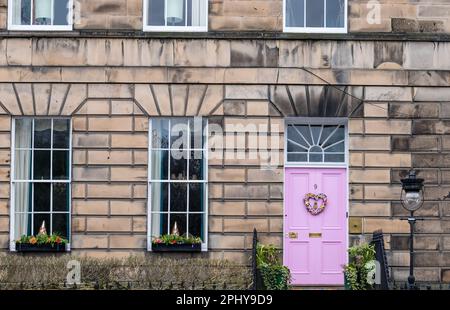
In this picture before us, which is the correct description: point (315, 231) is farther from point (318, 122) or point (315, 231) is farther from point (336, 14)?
point (336, 14)

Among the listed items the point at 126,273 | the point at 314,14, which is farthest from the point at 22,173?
the point at 314,14

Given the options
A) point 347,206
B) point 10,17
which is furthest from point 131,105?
point 347,206

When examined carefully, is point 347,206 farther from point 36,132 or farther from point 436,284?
point 36,132

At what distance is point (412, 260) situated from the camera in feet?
82.1

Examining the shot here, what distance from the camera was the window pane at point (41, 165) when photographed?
26672 millimetres

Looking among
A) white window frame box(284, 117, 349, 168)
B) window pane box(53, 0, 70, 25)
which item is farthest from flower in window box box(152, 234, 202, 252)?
window pane box(53, 0, 70, 25)

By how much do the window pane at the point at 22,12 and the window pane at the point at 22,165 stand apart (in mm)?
2556

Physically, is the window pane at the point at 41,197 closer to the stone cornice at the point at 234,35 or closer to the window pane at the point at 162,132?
the window pane at the point at 162,132

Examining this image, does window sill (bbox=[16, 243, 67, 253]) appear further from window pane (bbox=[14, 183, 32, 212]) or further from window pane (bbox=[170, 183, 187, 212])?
window pane (bbox=[170, 183, 187, 212])

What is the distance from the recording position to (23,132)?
26703 mm

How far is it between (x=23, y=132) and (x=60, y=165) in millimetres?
971

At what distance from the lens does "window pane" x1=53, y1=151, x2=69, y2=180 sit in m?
26.6

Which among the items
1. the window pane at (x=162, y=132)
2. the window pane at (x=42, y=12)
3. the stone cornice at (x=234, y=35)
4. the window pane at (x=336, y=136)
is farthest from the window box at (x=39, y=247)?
the window pane at (x=336, y=136)
